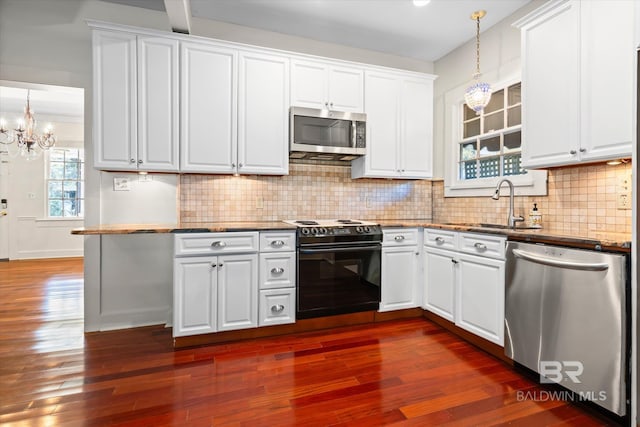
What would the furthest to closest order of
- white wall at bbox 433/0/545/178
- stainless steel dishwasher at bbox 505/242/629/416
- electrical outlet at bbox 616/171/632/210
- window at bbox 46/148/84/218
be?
window at bbox 46/148/84/218 → white wall at bbox 433/0/545/178 → electrical outlet at bbox 616/171/632/210 → stainless steel dishwasher at bbox 505/242/629/416

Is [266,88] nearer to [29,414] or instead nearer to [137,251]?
[137,251]

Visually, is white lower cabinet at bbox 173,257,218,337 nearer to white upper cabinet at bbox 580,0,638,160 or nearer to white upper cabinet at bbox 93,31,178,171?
white upper cabinet at bbox 93,31,178,171

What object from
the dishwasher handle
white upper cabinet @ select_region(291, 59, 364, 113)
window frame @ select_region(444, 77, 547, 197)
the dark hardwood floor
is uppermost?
white upper cabinet @ select_region(291, 59, 364, 113)

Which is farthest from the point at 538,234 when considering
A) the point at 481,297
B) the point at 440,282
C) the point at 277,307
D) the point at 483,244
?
the point at 277,307

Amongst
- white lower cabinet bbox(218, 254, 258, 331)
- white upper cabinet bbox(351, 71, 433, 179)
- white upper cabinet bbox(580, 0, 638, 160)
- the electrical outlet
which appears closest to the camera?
white upper cabinet bbox(580, 0, 638, 160)

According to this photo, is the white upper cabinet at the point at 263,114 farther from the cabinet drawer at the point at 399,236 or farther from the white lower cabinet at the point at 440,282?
the white lower cabinet at the point at 440,282

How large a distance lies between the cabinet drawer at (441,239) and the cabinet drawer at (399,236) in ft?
0.36

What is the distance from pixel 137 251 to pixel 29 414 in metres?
1.41

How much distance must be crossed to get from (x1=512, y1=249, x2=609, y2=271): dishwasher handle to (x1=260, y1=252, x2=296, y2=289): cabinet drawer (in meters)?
1.61

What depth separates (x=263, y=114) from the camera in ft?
9.56

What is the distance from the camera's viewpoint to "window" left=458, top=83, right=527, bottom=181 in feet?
9.54

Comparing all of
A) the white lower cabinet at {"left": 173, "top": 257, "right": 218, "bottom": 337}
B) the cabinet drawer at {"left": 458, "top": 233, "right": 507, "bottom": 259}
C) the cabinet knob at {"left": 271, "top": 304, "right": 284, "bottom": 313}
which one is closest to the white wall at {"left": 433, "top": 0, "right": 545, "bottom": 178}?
the cabinet drawer at {"left": 458, "top": 233, "right": 507, "bottom": 259}

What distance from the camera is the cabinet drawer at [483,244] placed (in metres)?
2.21

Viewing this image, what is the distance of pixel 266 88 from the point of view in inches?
115
